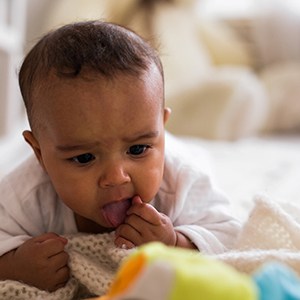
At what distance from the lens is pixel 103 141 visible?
75cm

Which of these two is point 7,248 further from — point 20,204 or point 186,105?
point 186,105

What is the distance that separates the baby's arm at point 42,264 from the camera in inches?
31.0

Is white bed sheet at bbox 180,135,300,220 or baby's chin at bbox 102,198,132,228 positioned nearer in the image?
baby's chin at bbox 102,198,132,228

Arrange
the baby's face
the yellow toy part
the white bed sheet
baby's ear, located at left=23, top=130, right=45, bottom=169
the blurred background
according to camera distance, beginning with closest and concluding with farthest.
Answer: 1. the yellow toy part
2. the baby's face
3. baby's ear, located at left=23, top=130, right=45, bottom=169
4. the white bed sheet
5. the blurred background

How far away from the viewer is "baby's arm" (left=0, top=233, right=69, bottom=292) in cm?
79

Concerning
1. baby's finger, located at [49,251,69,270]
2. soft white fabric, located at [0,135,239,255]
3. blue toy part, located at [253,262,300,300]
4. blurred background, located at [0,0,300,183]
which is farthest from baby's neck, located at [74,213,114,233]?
blurred background, located at [0,0,300,183]

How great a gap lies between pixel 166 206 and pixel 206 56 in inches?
70.0

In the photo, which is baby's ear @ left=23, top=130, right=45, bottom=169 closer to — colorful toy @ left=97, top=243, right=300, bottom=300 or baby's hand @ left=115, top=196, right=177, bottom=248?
baby's hand @ left=115, top=196, right=177, bottom=248

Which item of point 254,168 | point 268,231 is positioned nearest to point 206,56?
point 254,168

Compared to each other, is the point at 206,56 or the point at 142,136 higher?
the point at 142,136

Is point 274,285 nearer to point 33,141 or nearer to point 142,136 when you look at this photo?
point 142,136

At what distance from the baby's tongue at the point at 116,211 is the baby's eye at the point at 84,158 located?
2.5 inches

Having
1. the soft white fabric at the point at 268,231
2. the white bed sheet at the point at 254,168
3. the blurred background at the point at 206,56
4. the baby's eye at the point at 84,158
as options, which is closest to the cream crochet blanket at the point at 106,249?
the soft white fabric at the point at 268,231

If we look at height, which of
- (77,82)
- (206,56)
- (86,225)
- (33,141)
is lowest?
(206,56)
